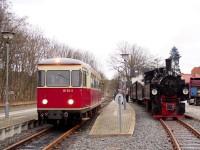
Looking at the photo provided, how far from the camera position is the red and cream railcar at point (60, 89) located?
66.0 ft

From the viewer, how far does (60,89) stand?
2027cm

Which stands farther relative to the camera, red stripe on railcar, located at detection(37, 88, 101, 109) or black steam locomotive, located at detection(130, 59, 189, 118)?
black steam locomotive, located at detection(130, 59, 189, 118)

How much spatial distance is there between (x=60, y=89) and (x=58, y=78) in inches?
21.2

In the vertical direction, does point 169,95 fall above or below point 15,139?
above

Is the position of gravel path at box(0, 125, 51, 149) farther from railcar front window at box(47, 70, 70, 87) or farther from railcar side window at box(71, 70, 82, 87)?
railcar side window at box(71, 70, 82, 87)

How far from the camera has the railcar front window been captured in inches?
803

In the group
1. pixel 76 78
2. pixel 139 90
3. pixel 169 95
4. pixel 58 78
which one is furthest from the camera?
pixel 139 90

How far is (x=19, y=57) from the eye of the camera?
5747 cm

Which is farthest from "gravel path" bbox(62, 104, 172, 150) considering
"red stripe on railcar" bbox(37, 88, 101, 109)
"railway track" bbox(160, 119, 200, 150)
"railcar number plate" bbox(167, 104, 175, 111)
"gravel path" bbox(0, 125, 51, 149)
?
"railcar number plate" bbox(167, 104, 175, 111)

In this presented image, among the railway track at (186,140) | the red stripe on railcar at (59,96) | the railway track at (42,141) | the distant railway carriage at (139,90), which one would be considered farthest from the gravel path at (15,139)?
the distant railway carriage at (139,90)

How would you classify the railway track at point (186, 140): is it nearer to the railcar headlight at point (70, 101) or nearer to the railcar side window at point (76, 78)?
→ the railcar headlight at point (70, 101)

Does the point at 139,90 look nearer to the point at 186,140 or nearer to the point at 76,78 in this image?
the point at 76,78

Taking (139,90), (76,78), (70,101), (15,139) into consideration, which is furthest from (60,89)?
(139,90)

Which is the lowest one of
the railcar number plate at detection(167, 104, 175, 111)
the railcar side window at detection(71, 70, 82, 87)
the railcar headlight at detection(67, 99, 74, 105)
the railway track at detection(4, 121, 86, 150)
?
the railway track at detection(4, 121, 86, 150)
